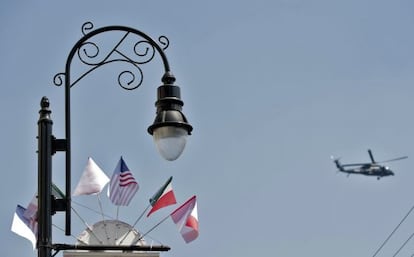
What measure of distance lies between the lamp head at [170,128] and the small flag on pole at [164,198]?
28794 millimetres

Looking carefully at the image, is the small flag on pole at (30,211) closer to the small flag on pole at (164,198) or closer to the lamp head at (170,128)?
the small flag on pole at (164,198)

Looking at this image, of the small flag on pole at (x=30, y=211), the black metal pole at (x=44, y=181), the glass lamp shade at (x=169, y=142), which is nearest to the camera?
the black metal pole at (x=44, y=181)

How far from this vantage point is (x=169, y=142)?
41.0ft

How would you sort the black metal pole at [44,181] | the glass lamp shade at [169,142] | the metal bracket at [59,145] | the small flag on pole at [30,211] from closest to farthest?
the black metal pole at [44,181] → the metal bracket at [59,145] → the glass lamp shade at [169,142] → the small flag on pole at [30,211]

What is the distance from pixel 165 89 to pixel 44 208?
203 centimetres

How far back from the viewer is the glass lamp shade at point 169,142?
12484 millimetres

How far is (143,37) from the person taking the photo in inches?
516

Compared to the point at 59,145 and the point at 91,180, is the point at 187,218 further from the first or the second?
the point at 59,145

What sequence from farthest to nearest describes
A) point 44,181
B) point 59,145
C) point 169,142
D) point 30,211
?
point 30,211, point 169,142, point 59,145, point 44,181

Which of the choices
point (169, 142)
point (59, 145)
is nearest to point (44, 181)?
point (59, 145)

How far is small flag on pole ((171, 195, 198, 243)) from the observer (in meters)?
39.8

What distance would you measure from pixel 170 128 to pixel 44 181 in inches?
60.2

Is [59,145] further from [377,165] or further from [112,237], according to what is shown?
[377,165]

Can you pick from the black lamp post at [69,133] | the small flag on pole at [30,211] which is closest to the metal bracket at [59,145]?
the black lamp post at [69,133]
